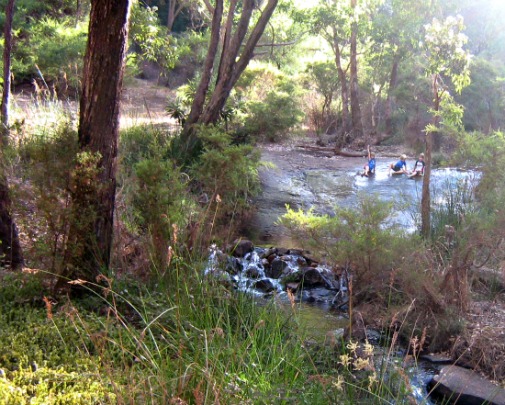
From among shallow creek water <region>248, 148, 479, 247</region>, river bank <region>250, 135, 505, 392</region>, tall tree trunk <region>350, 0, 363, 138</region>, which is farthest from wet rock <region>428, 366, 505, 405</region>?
tall tree trunk <region>350, 0, 363, 138</region>

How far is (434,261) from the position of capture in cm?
726

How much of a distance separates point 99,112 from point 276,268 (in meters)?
4.94

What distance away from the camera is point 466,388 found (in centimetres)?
511

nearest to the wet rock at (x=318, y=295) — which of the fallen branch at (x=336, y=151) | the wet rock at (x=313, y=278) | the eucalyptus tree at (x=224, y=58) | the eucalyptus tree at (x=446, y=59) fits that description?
the wet rock at (x=313, y=278)

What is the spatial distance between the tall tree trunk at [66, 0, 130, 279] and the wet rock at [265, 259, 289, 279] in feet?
14.8

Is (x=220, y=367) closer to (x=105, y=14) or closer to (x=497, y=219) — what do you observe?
(x=105, y=14)

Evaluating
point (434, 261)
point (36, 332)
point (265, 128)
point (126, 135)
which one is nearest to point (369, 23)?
point (265, 128)

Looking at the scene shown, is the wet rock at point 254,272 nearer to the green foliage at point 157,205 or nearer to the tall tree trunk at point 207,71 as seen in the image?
the green foliage at point 157,205

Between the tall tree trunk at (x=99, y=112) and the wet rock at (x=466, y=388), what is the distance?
2.88 m

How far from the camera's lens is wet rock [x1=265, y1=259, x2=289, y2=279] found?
898 cm

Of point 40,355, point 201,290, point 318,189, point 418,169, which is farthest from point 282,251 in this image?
point 40,355

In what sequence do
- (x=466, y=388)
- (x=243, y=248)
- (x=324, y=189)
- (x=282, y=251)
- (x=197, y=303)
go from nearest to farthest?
(x=197, y=303) → (x=466, y=388) → (x=243, y=248) → (x=282, y=251) → (x=324, y=189)

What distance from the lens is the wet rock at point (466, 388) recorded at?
5.00m

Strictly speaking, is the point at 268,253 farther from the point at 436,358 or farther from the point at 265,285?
the point at 436,358
